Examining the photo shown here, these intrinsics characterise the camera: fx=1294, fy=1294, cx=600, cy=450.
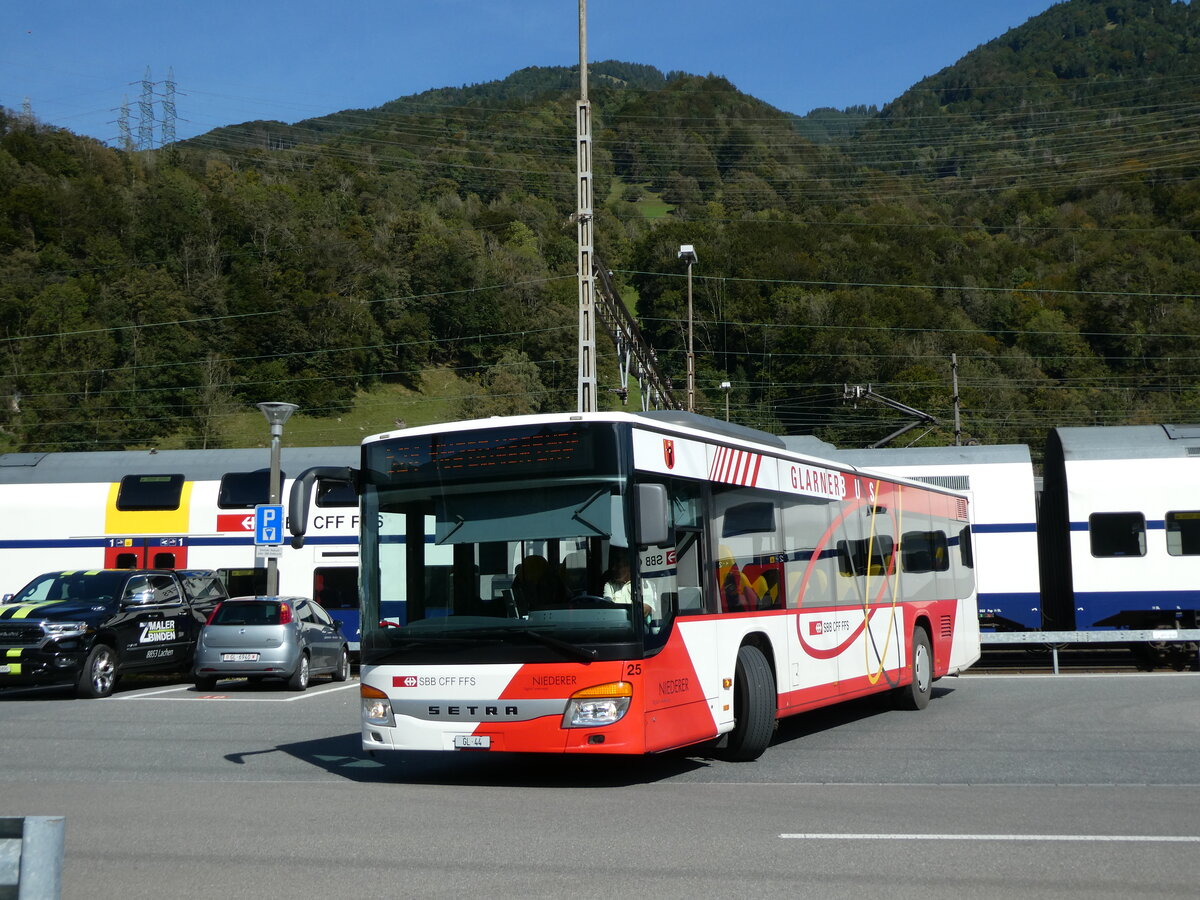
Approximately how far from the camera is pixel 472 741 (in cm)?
1009

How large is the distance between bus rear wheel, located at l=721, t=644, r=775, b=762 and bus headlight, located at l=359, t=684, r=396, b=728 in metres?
3.04

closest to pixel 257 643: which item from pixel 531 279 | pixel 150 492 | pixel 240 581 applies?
pixel 240 581

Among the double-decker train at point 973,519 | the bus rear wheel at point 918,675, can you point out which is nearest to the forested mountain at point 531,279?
the double-decker train at point 973,519

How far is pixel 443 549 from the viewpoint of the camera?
10289 mm

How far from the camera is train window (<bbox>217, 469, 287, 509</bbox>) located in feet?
90.1

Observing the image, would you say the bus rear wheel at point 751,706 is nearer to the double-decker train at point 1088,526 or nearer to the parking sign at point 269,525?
the parking sign at point 269,525

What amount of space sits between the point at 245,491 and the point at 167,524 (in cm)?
179

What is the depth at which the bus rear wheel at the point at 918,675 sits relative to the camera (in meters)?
16.4

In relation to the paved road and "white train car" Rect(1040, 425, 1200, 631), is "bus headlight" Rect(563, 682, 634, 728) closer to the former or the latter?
the paved road

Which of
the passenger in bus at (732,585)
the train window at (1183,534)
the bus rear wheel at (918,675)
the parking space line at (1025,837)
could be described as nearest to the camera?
the parking space line at (1025,837)

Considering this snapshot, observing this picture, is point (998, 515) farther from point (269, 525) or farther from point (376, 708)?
point (376, 708)

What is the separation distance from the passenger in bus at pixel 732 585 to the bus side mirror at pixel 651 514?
1.66 metres

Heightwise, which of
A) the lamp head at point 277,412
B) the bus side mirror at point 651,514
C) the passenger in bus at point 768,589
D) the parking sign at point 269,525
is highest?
the lamp head at point 277,412

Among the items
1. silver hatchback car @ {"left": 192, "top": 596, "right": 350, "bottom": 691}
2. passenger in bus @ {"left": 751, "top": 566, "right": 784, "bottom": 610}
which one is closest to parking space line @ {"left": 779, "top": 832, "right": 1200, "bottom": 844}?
passenger in bus @ {"left": 751, "top": 566, "right": 784, "bottom": 610}
